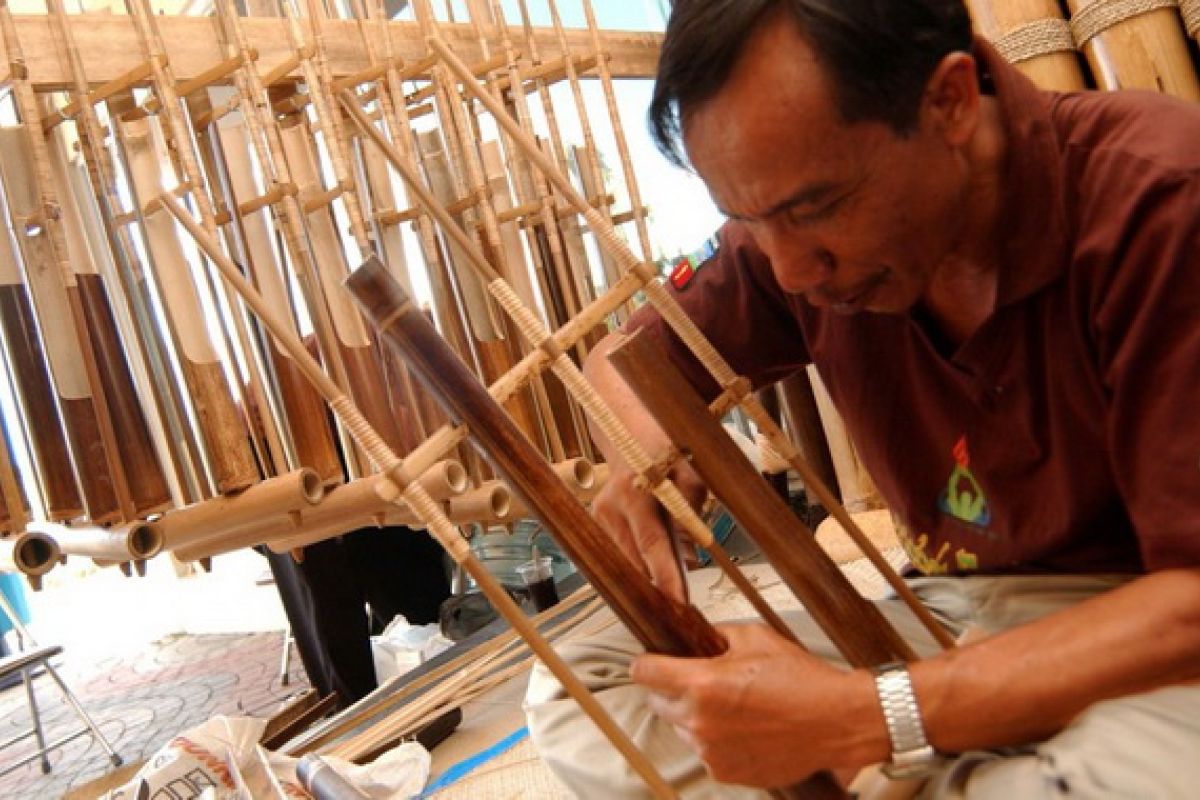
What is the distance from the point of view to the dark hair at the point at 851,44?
0.87 metres

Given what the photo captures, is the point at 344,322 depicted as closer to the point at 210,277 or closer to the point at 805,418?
the point at 210,277

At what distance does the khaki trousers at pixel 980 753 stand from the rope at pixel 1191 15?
130 cm

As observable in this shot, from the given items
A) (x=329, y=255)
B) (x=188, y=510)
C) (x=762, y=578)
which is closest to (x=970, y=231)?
(x=188, y=510)

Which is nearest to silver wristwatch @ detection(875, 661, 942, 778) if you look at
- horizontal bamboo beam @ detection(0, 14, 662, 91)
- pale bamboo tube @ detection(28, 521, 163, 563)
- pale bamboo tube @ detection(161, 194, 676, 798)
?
pale bamboo tube @ detection(161, 194, 676, 798)

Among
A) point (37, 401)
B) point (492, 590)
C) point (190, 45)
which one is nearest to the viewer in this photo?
point (492, 590)

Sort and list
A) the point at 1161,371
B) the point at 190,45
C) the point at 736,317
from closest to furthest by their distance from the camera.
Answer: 1. the point at 1161,371
2. the point at 736,317
3. the point at 190,45

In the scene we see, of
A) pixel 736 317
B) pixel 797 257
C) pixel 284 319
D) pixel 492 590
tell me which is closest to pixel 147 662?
pixel 284 319

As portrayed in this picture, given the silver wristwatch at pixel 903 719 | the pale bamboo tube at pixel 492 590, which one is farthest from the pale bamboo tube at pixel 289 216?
the silver wristwatch at pixel 903 719

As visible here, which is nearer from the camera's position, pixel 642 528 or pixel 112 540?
pixel 642 528

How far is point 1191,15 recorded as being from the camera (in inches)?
74.0

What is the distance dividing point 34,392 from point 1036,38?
2073 millimetres

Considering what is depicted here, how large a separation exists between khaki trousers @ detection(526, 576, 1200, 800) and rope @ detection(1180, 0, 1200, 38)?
1.30m

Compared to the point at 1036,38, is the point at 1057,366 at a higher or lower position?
lower

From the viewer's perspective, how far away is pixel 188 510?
6.00 feet
